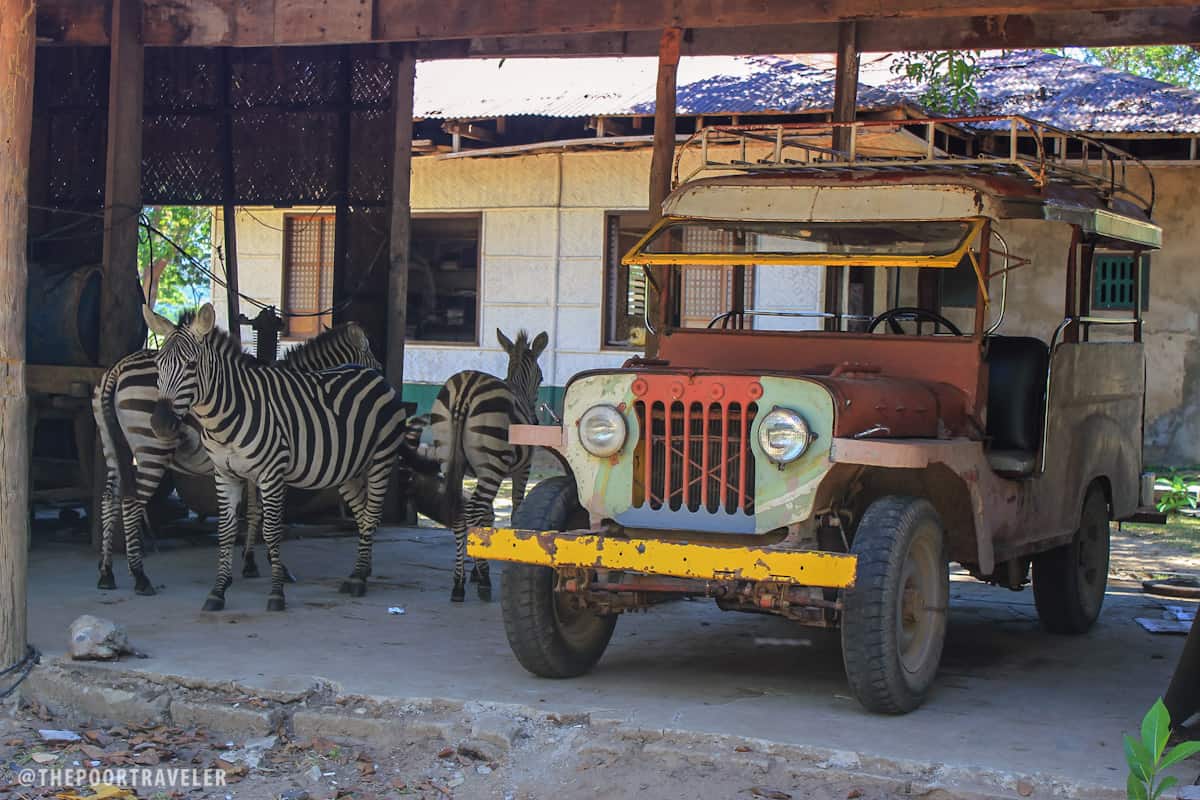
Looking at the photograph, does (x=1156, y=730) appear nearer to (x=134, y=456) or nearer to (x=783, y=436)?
(x=783, y=436)

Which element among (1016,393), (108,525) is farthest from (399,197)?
(1016,393)

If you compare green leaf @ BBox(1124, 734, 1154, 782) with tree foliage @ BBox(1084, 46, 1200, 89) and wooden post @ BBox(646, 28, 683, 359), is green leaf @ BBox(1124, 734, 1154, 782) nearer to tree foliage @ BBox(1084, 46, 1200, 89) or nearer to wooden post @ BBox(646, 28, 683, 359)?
wooden post @ BBox(646, 28, 683, 359)

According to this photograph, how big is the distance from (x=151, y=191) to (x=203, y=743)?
24.4ft

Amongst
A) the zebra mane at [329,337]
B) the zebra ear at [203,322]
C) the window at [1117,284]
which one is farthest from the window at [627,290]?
the zebra ear at [203,322]

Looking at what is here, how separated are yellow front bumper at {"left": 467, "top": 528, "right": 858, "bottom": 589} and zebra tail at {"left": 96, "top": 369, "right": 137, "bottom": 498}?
3.85m

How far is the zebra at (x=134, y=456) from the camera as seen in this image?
29.6ft

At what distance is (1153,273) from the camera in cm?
1678

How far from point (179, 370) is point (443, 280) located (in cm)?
1044

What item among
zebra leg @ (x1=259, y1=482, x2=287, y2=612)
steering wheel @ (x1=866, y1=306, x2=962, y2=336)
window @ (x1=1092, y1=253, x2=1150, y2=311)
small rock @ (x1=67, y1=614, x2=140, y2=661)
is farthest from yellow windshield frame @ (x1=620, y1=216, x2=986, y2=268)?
window @ (x1=1092, y1=253, x2=1150, y2=311)

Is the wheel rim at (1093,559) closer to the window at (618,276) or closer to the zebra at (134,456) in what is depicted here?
the zebra at (134,456)

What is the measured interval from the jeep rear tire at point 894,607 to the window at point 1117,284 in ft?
35.7

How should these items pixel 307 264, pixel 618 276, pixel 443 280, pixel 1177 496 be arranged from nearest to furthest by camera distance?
1. pixel 1177 496
2. pixel 618 276
3. pixel 443 280
4. pixel 307 264

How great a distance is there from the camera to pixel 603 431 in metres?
6.27

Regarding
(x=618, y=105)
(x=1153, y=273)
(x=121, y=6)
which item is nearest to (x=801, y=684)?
(x=121, y=6)
